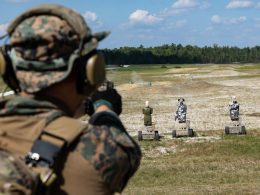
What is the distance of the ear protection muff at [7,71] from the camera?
227cm

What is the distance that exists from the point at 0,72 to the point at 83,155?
499 millimetres

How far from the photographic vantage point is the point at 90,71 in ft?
7.20

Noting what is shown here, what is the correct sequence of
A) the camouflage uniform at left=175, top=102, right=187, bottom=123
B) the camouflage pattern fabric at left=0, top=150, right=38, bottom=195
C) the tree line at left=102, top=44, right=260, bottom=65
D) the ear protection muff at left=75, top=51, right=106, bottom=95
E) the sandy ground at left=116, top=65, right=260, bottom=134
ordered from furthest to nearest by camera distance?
the tree line at left=102, top=44, right=260, bottom=65 < the sandy ground at left=116, top=65, right=260, bottom=134 < the camouflage uniform at left=175, top=102, right=187, bottom=123 < the ear protection muff at left=75, top=51, right=106, bottom=95 < the camouflage pattern fabric at left=0, top=150, right=38, bottom=195

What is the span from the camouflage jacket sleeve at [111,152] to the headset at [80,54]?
0.58 ft

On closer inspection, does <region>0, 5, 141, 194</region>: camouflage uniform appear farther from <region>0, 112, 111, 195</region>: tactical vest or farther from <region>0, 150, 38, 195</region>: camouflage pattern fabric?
<region>0, 150, 38, 195</region>: camouflage pattern fabric

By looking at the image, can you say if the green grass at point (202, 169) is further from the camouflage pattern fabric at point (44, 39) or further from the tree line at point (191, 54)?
the tree line at point (191, 54)

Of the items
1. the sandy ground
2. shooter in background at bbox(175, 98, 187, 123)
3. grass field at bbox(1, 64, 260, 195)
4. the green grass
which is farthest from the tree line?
the green grass

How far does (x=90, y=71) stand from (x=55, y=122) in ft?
0.80

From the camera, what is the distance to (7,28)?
225 cm

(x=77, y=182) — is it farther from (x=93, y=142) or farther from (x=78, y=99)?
(x=78, y=99)

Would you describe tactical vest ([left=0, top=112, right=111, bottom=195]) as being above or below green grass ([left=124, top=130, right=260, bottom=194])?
above

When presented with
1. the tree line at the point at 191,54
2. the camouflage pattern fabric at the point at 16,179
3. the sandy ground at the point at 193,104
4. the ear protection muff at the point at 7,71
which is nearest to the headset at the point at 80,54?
the ear protection muff at the point at 7,71

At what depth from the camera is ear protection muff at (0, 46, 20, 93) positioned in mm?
2268

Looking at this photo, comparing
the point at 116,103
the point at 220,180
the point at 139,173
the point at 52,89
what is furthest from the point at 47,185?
the point at 139,173
